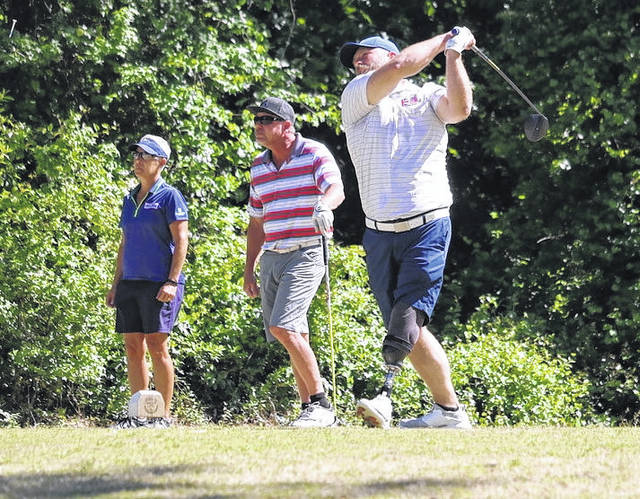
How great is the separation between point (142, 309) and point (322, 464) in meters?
2.71

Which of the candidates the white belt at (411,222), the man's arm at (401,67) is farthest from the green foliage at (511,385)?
the man's arm at (401,67)

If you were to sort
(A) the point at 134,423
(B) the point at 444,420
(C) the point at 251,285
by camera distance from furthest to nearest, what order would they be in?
1. (C) the point at 251,285
2. (A) the point at 134,423
3. (B) the point at 444,420

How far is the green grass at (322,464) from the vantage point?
4105 mm

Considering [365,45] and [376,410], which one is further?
[365,45]

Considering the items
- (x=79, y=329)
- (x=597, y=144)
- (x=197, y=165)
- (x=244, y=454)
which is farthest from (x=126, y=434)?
(x=597, y=144)

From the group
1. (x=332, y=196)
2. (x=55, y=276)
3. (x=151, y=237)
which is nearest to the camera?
(x=332, y=196)

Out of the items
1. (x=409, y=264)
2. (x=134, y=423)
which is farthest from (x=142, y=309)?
(x=409, y=264)

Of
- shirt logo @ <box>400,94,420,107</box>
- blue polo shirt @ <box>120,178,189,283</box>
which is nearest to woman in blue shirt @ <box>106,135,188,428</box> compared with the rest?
blue polo shirt @ <box>120,178,189,283</box>

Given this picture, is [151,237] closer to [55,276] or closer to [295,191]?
[295,191]

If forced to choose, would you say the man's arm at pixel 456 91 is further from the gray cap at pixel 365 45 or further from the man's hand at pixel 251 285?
the man's hand at pixel 251 285

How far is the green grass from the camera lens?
4105 mm

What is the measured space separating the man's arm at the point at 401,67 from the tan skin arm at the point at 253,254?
152 centimetres

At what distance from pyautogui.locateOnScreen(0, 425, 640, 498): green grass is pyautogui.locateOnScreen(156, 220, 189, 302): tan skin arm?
1176 millimetres

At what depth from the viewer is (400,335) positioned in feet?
19.2
